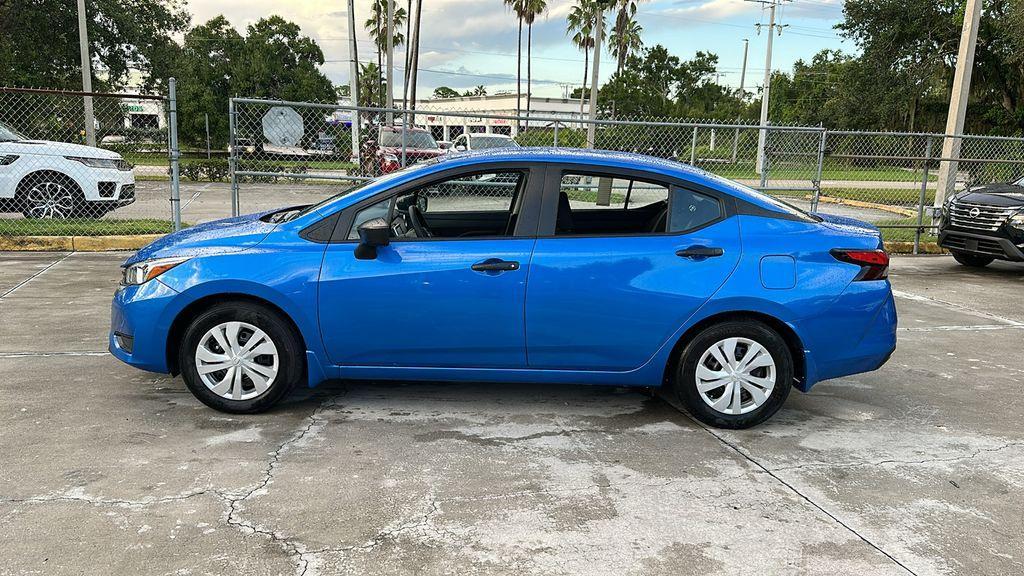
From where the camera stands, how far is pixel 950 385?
214 inches

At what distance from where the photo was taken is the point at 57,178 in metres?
10.6

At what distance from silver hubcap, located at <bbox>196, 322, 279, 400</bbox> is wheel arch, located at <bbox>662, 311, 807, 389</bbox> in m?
2.30

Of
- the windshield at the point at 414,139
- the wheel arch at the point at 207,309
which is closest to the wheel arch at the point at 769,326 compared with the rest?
the wheel arch at the point at 207,309

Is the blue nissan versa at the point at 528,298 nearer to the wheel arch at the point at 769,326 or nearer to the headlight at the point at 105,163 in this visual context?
the wheel arch at the point at 769,326

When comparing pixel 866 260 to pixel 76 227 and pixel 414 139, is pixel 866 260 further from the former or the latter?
pixel 414 139

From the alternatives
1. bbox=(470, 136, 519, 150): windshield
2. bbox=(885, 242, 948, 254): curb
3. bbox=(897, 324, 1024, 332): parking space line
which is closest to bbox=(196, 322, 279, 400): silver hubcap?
bbox=(897, 324, 1024, 332): parking space line

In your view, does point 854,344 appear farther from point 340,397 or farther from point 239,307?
point 239,307

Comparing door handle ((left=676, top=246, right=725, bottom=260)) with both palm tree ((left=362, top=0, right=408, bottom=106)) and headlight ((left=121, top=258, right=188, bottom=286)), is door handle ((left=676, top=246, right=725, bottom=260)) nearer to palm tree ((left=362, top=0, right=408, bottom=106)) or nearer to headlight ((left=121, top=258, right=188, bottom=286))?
headlight ((left=121, top=258, right=188, bottom=286))

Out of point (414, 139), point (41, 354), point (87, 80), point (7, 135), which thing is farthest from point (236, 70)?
point (41, 354)

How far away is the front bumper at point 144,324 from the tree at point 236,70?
23.3 meters

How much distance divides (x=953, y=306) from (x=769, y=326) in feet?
16.7

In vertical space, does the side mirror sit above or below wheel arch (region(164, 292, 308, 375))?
above

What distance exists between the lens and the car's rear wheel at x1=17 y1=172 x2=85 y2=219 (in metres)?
10.5

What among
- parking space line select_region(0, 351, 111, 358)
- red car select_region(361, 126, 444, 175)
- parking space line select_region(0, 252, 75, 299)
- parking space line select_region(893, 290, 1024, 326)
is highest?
red car select_region(361, 126, 444, 175)
